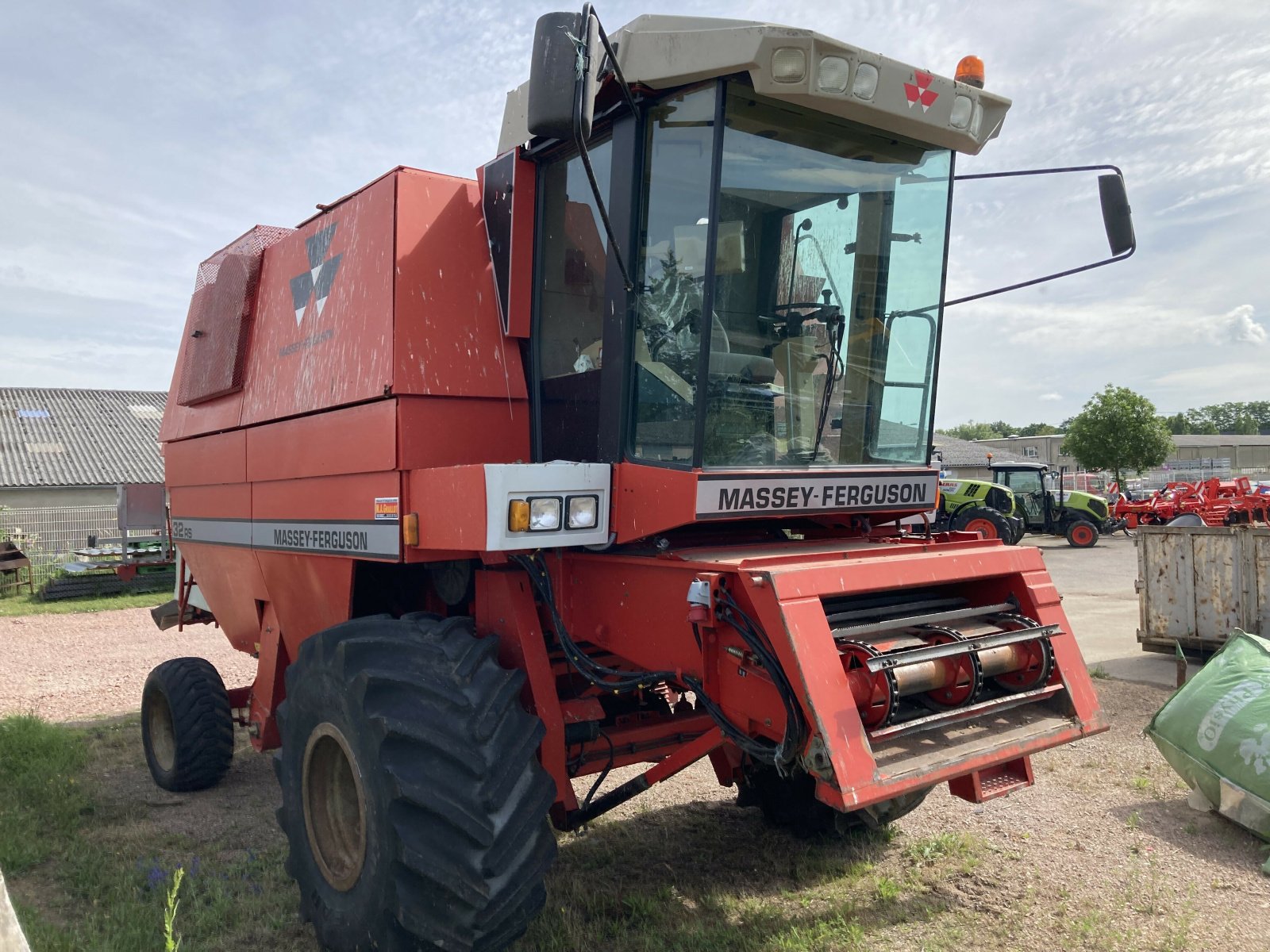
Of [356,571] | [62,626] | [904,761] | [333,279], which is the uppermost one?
[333,279]

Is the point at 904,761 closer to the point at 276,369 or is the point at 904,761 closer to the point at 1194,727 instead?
the point at 1194,727

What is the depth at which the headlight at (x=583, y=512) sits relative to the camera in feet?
10.7

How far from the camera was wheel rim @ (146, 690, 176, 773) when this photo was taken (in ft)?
18.3

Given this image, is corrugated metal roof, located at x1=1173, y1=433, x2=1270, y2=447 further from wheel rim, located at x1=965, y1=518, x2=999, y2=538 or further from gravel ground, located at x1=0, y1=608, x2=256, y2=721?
gravel ground, located at x1=0, y1=608, x2=256, y2=721

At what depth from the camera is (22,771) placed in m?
5.65

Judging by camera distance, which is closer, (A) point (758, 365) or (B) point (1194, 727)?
(A) point (758, 365)

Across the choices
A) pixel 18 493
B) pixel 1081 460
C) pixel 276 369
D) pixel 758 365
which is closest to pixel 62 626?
pixel 276 369

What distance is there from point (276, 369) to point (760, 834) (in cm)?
339

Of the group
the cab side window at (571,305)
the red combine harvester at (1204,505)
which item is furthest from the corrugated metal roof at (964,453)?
the cab side window at (571,305)

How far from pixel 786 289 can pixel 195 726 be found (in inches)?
166

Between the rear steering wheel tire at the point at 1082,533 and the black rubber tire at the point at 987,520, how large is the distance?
13.7 ft

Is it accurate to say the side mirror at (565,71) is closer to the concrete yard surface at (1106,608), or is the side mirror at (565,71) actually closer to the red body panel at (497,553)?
the red body panel at (497,553)

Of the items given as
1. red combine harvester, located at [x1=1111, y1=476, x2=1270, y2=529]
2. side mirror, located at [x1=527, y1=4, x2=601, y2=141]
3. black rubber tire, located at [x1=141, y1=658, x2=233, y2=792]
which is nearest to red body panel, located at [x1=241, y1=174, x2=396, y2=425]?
side mirror, located at [x1=527, y1=4, x2=601, y2=141]

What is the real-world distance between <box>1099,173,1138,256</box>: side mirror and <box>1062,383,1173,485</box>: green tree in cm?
3607
